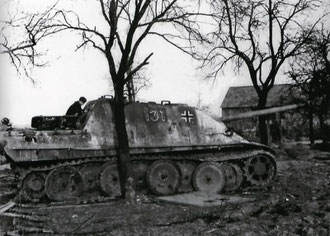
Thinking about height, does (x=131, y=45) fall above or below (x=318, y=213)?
above

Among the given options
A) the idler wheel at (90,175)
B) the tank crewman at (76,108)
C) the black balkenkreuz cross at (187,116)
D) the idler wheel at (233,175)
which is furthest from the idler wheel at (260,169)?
the tank crewman at (76,108)

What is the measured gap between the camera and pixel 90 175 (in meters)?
13.6

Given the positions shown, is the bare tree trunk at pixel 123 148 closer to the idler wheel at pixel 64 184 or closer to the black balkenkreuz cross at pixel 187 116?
the idler wheel at pixel 64 184

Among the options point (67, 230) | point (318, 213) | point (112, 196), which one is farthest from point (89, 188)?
point (318, 213)

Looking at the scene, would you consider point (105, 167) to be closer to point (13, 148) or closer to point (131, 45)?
point (13, 148)

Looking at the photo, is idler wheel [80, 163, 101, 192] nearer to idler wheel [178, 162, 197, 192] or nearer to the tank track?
the tank track

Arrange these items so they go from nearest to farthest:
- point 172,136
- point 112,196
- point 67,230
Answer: point 67,230
point 112,196
point 172,136

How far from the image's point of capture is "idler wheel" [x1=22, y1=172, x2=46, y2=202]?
12.7 m

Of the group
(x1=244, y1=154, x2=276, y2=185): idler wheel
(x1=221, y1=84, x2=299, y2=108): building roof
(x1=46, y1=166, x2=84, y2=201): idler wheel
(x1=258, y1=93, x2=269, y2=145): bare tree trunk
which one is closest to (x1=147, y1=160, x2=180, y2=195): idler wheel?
(x1=46, y1=166, x2=84, y2=201): idler wheel

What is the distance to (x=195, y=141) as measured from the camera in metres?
14.8

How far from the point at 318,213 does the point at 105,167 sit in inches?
255

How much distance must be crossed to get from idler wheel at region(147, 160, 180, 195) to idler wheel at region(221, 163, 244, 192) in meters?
1.74

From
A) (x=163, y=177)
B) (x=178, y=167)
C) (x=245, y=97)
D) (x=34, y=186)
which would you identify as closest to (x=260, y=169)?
(x=178, y=167)

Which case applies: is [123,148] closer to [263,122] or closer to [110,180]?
[110,180]
